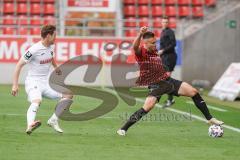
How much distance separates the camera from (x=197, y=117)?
16.9 meters

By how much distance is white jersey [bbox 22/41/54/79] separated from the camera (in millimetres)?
12773

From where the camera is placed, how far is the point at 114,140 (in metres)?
12.3

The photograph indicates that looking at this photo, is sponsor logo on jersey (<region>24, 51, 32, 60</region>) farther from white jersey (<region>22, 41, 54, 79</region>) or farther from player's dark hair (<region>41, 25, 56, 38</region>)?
player's dark hair (<region>41, 25, 56, 38</region>)

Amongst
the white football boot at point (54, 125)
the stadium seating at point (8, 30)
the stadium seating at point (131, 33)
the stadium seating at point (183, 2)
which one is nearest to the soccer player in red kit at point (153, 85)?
the white football boot at point (54, 125)

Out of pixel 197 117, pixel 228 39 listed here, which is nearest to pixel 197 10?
pixel 228 39

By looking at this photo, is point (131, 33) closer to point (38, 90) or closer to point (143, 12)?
point (143, 12)

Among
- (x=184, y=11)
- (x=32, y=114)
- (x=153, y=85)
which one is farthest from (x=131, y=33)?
(x=32, y=114)

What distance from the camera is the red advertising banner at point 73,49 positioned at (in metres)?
28.0

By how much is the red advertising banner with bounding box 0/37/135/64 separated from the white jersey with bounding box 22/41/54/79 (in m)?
15.0

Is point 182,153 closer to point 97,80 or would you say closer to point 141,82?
point 141,82

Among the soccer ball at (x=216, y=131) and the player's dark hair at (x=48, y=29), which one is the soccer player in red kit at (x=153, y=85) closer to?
the soccer ball at (x=216, y=131)

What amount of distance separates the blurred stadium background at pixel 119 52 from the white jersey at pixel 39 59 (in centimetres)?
101

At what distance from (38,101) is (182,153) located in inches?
114

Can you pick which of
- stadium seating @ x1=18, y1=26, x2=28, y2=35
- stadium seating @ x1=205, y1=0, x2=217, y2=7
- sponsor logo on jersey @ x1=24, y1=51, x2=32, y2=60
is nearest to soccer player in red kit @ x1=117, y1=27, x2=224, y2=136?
sponsor logo on jersey @ x1=24, y1=51, x2=32, y2=60
